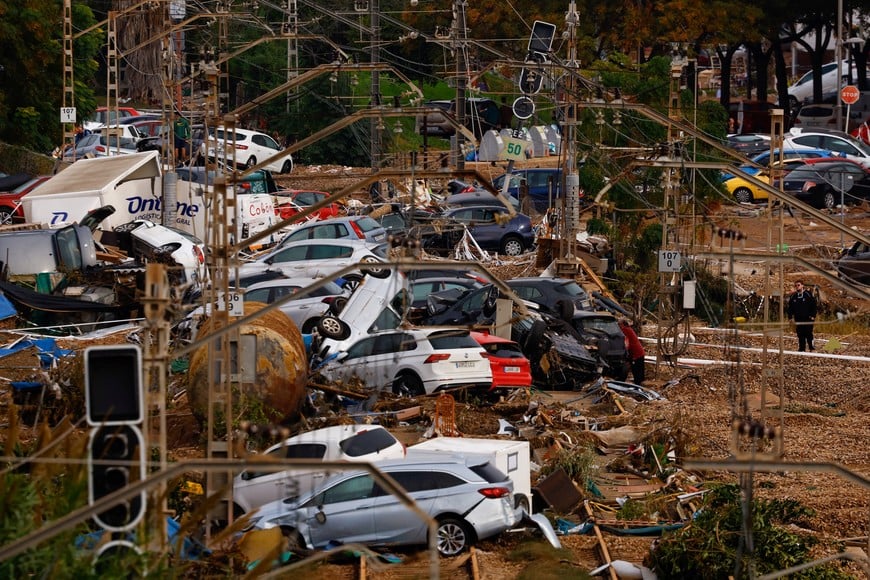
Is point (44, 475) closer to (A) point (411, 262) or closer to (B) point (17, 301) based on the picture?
(A) point (411, 262)

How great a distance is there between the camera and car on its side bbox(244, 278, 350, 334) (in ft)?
88.3

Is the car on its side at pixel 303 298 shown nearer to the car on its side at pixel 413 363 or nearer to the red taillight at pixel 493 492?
the car on its side at pixel 413 363

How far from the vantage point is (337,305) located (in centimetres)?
2636

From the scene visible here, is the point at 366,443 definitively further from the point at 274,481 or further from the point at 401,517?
the point at 401,517

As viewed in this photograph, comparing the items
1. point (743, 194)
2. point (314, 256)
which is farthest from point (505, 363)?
point (743, 194)

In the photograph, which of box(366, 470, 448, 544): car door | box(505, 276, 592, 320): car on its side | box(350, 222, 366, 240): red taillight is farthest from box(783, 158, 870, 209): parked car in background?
box(366, 470, 448, 544): car door

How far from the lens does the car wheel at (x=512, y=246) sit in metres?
39.7

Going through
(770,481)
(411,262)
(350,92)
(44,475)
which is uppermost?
(350,92)

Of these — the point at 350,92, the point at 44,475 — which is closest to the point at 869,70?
the point at 350,92

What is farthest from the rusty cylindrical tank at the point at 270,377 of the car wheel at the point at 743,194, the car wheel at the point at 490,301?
the car wheel at the point at 743,194

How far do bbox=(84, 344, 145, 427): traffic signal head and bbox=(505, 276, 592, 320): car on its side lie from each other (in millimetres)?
17817

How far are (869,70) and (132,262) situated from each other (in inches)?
2011

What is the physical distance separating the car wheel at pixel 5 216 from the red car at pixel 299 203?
24.5 ft

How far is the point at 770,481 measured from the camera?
69.7 feet
